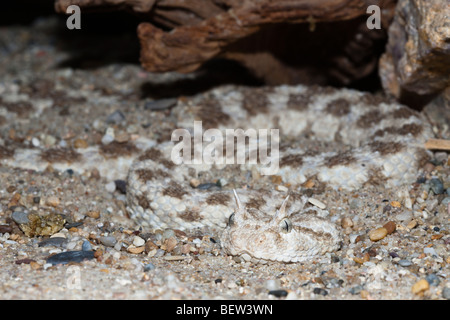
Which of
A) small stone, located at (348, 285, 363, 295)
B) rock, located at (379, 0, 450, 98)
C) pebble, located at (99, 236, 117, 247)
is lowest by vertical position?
pebble, located at (99, 236, 117, 247)

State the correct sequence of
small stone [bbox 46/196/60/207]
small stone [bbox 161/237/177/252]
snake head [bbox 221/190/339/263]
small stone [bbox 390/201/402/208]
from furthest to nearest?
small stone [bbox 46/196/60/207]
small stone [bbox 390/201/402/208]
small stone [bbox 161/237/177/252]
snake head [bbox 221/190/339/263]

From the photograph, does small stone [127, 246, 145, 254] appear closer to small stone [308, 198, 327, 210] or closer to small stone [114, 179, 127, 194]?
small stone [114, 179, 127, 194]

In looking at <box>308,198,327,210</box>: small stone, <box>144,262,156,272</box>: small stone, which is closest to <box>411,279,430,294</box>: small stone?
<box>308,198,327,210</box>: small stone

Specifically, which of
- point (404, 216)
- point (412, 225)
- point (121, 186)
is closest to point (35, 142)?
point (121, 186)

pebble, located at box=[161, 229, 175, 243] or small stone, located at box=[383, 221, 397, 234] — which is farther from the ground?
small stone, located at box=[383, 221, 397, 234]

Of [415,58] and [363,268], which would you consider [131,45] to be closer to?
[415,58]

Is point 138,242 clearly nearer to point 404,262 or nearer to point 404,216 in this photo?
point 404,262

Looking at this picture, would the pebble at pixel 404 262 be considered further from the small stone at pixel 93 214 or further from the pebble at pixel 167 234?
the small stone at pixel 93 214

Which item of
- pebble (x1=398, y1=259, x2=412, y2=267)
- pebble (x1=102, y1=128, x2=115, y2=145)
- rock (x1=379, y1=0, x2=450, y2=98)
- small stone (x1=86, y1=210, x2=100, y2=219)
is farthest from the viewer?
pebble (x1=102, y1=128, x2=115, y2=145)
